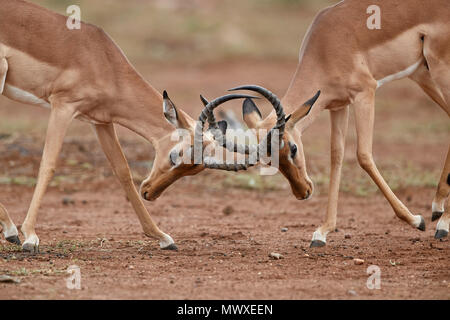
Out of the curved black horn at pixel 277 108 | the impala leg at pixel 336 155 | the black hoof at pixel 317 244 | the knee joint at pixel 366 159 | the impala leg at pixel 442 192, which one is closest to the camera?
the curved black horn at pixel 277 108

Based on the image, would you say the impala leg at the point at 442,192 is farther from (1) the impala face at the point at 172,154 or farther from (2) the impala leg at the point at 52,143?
(2) the impala leg at the point at 52,143

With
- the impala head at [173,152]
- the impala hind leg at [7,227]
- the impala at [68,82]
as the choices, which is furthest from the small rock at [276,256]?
the impala hind leg at [7,227]

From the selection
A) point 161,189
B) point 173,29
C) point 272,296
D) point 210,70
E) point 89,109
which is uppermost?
point 173,29

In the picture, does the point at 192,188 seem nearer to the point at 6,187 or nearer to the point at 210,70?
the point at 6,187

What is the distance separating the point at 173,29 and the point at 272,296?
1839 cm

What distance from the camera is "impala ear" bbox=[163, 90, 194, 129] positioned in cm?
666

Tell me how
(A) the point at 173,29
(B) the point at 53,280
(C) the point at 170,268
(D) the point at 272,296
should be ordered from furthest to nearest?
(A) the point at 173,29, (C) the point at 170,268, (B) the point at 53,280, (D) the point at 272,296

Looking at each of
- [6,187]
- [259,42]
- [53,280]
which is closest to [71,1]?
[259,42]

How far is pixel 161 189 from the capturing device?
6.71m

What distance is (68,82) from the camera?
686cm

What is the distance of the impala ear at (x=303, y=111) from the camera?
686 cm

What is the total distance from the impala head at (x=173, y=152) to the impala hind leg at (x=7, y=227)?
4.28ft

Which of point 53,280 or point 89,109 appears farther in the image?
point 89,109

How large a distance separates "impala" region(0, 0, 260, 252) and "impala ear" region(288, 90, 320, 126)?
96 centimetres
